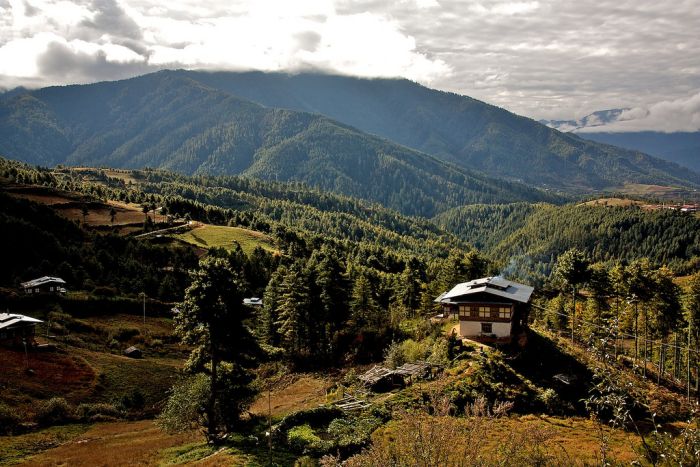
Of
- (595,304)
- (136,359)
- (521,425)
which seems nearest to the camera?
(521,425)

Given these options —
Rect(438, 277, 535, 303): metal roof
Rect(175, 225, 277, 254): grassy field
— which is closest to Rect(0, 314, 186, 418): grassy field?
Rect(438, 277, 535, 303): metal roof

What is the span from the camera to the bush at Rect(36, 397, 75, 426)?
5059 centimetres

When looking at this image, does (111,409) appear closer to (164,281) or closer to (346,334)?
(346,334)

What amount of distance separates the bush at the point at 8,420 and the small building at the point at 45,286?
53415mm

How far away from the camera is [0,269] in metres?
116

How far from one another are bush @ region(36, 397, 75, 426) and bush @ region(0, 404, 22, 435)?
2.10 metres

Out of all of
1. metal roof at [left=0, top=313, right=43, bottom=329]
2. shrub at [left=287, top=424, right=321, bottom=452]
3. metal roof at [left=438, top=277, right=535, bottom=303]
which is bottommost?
shrub at [left=287, top=424, right=321, bottom=452]

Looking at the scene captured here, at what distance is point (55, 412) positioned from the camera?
171 feet

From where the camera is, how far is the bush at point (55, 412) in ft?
166

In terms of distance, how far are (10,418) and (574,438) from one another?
48.8 meters

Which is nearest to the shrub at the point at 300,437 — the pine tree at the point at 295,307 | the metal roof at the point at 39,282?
the pine tree at the point at 295,307

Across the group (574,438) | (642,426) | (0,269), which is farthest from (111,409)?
(0,269)

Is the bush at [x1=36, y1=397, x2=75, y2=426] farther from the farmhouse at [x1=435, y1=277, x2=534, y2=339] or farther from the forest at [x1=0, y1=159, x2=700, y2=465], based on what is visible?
the farmhouse at [x1=435, y1=277, x2=534, y2=339]

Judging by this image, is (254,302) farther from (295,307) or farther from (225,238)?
(225,238)
